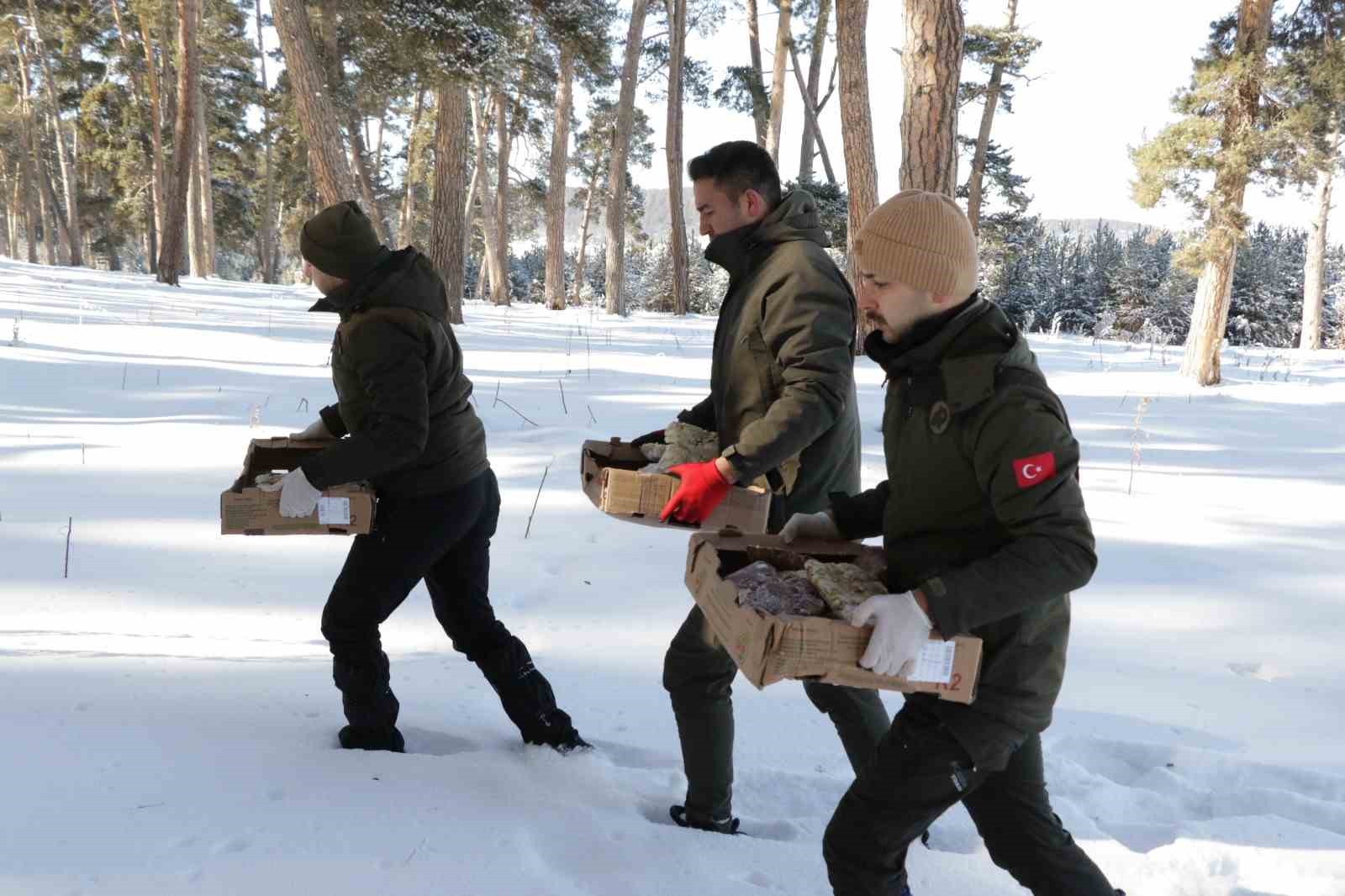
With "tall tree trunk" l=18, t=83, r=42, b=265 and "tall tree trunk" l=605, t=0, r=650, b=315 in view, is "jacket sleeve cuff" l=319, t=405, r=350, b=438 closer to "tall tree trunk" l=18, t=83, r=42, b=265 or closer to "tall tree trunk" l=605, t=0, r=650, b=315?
"tall tree trunk" l=605, t=0, r=650, b=315

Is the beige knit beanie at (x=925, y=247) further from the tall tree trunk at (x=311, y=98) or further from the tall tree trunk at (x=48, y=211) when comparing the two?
the tall tree trunk at (x=48, y=211)

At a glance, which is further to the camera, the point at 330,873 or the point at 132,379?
the point at 132,379

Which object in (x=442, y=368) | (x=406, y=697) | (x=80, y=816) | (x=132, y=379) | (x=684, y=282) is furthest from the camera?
(x=684, y=282)

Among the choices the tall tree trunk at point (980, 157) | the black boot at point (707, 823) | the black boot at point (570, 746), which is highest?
the tall tree trunk at point (980, 157)

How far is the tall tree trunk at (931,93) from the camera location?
6922 millimetres

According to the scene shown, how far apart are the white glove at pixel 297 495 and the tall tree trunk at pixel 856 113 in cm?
722

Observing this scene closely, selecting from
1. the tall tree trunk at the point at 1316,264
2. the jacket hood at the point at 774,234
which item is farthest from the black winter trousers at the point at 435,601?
the tall tree trunk at the point at 1316,264

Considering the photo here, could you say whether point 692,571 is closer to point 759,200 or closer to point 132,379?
point 759,200

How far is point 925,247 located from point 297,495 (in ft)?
5.79

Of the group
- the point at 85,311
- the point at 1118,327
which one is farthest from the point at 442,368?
the point at 1118,327

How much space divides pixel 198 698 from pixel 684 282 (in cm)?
1840

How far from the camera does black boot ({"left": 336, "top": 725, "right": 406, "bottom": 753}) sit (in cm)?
291

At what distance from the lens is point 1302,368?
16.8m

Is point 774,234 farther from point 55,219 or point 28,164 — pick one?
point 28,164
